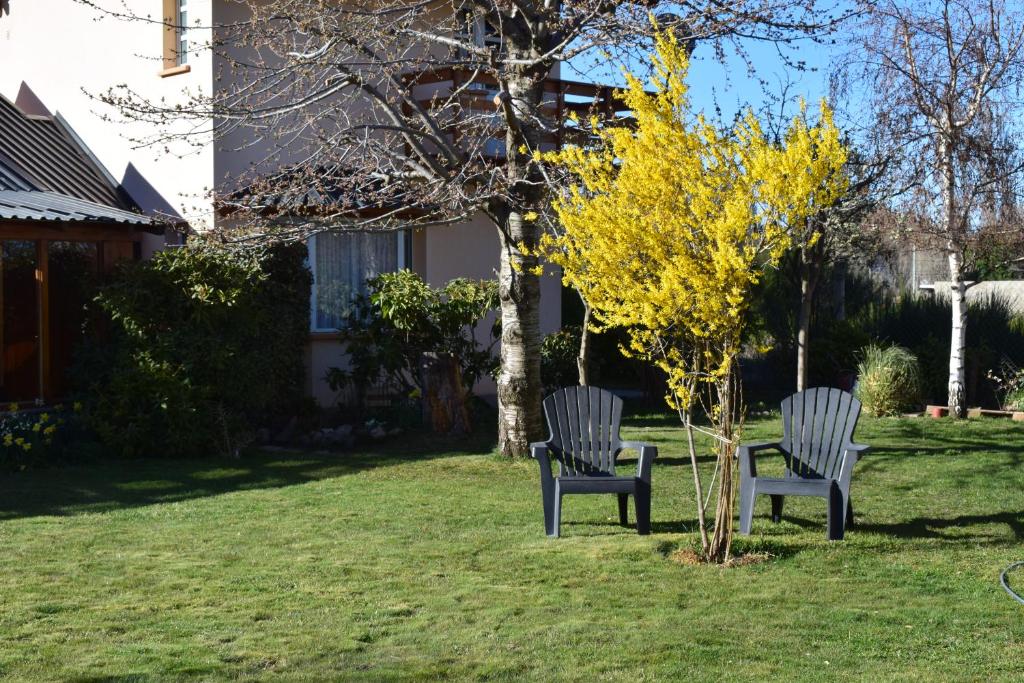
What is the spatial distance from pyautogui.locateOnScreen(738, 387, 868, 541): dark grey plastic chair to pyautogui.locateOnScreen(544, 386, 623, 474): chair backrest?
1.05 m

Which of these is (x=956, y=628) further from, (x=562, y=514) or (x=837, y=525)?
(x=562, y=514)

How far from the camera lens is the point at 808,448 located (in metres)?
8.24

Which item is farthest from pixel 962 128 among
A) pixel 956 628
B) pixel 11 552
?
pixel 11 552

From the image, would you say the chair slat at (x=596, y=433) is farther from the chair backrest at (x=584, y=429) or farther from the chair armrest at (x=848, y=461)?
the chair armrest at (x=848, y=461)

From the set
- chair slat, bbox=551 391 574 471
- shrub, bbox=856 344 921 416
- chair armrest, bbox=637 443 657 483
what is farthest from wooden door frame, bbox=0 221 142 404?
shrub, bbox=856 344 921 416

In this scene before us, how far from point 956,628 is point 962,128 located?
899cm

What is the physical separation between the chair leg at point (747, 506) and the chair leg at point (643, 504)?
0.64 meters

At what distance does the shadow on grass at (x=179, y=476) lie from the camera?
29.8ft

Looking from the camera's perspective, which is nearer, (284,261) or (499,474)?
(499,474)

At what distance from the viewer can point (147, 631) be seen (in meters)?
5.51

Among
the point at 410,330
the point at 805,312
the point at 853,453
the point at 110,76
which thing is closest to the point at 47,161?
the point at 110,76

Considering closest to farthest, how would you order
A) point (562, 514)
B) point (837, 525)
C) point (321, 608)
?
1. point (321, 608)
2. point (837, 525)
3. point (562, 514)

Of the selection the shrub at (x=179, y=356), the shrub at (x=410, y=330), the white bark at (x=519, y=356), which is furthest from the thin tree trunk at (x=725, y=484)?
the shrub at (x=410, y=330)

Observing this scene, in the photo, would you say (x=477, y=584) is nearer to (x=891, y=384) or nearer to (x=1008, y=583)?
(x=1008, y=583)
